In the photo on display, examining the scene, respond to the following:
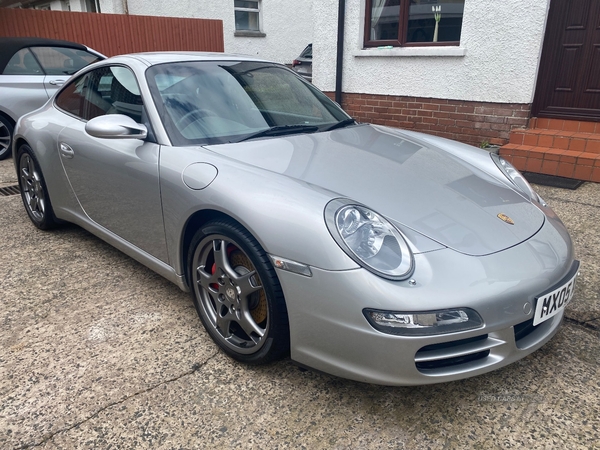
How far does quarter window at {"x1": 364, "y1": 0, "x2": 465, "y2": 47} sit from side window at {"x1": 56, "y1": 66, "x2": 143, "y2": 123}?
4.42 m

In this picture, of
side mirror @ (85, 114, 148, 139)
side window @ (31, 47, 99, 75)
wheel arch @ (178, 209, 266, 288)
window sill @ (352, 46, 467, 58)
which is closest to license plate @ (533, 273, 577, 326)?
wheel arch @ (178, 209, 266, 288)

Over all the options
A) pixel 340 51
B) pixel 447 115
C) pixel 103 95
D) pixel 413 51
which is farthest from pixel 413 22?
pixel 103 95

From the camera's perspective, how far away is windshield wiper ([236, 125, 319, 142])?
2.56 metres

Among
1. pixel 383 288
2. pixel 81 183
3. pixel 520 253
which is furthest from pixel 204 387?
pixel 81 183

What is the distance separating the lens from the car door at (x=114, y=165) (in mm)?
2512

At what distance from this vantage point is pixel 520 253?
1906mm

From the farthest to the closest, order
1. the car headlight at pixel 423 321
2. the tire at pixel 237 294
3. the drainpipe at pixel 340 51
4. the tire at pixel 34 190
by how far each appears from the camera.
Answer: the drainpipe at pixel 340 51, the tire at pixel 34 190, the tire at pixel 237 294, the car headlight at pixel 423 321

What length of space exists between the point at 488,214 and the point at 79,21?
10.9 metres

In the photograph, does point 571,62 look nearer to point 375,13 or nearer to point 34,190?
point 375,13

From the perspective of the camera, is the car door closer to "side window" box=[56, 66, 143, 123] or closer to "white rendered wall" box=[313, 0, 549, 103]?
"side window" box=[56, 66, 143, 123]

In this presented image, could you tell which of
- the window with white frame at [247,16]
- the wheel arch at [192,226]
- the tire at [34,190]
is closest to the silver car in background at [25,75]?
the tire at [34,190]

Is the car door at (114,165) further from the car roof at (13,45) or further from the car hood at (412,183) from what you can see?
the car roof at (13,45)

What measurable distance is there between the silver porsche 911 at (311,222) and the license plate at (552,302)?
0.01 m

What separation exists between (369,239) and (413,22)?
5419 millimetres
